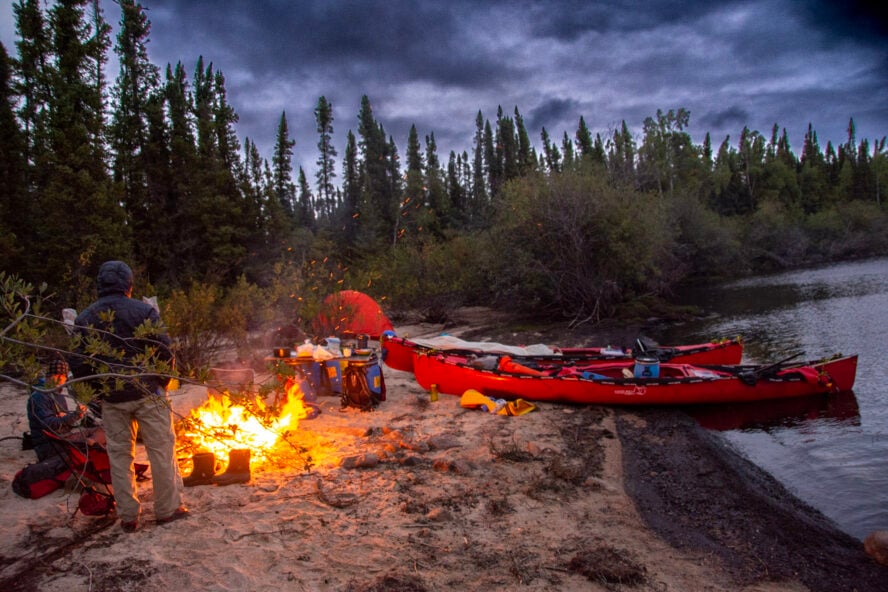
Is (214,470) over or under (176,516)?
over

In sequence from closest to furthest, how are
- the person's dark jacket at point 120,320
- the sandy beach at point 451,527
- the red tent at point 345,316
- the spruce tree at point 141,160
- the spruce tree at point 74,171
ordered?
the sandy beach at point 451,527 → the person's dark jacket at point 120,320 → the red tent at point 345,316 → the spruce tree at point 74,171 → the spruce tree at point 141,160

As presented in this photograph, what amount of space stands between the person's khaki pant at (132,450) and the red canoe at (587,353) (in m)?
6.51

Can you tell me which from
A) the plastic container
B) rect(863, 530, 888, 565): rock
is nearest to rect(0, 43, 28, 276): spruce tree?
the plastic container

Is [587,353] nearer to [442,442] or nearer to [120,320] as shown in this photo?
[442,442]

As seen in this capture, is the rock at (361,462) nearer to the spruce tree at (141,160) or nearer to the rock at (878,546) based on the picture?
the rock at (878,546)

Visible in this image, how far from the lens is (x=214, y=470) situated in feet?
17.2

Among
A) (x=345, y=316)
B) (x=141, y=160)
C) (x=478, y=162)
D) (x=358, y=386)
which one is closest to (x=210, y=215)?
(x=141, y=160)

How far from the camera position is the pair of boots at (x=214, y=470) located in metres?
5.16

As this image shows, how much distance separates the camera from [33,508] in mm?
4559

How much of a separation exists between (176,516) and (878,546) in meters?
6.33

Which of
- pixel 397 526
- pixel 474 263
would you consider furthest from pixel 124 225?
pixel 397 526

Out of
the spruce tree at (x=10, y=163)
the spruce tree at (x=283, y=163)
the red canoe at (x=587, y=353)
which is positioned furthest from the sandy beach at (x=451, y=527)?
the spruce tree at (x=283, y=163)

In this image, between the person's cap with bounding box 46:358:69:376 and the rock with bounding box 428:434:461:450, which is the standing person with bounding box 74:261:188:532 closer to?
the person's cap with bounding box 46:358:69:376

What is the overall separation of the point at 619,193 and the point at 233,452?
1968cm
